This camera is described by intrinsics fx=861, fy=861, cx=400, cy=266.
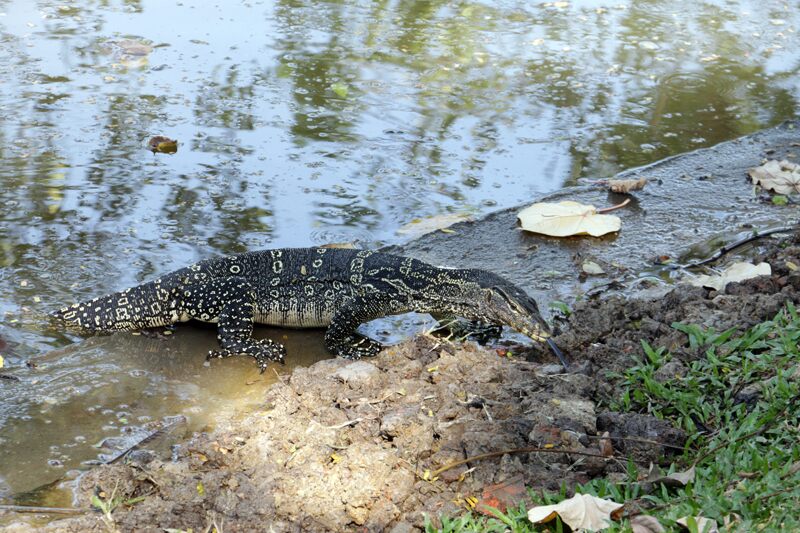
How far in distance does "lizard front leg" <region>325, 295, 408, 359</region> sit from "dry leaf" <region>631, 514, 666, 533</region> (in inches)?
118

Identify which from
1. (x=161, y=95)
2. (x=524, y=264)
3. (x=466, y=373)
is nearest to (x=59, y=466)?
(x=466, y=373)

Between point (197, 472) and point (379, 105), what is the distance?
23.5ft

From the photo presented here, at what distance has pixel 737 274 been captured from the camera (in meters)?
6.57

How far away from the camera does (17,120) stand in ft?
31.6

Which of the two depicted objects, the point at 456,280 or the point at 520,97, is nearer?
the point at 456,280

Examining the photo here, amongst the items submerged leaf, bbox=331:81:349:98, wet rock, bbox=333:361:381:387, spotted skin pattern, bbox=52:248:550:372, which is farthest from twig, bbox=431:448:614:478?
submerged leaf, bbox=331:81:349:98

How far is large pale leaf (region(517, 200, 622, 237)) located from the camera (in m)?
8.05

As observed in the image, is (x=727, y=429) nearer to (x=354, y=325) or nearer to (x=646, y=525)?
(x=646, y=525)

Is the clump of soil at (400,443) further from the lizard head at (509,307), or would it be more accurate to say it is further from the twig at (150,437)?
the lizard head at (509,307)

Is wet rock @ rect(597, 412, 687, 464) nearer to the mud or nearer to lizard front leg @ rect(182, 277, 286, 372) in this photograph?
the mud

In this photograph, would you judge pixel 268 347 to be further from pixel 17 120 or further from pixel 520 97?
pixel 520 97

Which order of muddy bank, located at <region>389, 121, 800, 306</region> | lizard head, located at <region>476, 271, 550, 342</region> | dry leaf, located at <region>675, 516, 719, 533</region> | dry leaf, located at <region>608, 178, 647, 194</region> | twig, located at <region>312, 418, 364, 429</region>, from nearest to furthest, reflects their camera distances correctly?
dry leaf, located at <region>675, 516, 719, 533</region>
twig, located at <region>312, 418, 364, 429</region>
lizard head, located at <region>476, 271, 550, 342</region>
muddy bank, located at <region>389, 121, 800, 306</region>
dry leaf, located at <region>608, 178, 647, 194</region>

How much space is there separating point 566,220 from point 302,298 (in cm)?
276

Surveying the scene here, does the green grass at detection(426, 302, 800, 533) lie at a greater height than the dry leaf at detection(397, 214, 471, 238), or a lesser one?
greater
